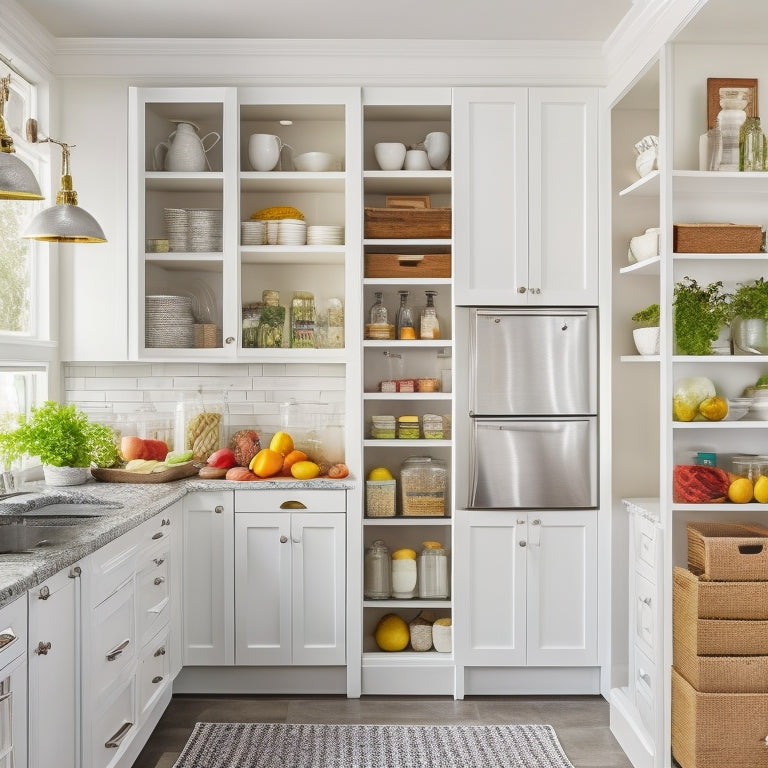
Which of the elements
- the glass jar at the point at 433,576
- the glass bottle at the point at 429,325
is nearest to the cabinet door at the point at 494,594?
the glass jar at the point at 433,576

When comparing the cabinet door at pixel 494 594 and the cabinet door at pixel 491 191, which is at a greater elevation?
the cabinet door at pixel 491 191

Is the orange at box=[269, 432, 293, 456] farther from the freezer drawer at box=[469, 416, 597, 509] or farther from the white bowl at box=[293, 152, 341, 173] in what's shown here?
the white bowl at box=[293, 152, 341, 173]

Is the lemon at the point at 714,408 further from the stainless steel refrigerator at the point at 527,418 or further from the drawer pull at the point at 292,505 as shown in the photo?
the drawer pull at the point at 292,505

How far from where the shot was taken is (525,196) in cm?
341

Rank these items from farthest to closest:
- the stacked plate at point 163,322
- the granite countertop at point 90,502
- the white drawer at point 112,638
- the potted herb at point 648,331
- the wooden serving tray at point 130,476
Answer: the stacked plate at point 163,322 → the wooden serving tray at point 130,476 → the potted herb at point 648,331 → the white drawer at point 112,638 → the granite countertop at point 90,502

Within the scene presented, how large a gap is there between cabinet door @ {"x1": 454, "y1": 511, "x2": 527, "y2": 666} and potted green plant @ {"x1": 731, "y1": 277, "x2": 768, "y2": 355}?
3.95 ft

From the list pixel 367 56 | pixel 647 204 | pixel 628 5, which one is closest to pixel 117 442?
pixel 367 56

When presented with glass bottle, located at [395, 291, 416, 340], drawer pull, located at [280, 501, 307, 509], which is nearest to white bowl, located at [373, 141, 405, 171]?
glass bottle, located at [395, 291, 416, 340]

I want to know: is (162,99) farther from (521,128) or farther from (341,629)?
(341,629)

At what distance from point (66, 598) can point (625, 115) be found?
299 centimetres

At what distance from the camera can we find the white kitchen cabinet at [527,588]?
11.2 ft

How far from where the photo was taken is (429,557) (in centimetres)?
354

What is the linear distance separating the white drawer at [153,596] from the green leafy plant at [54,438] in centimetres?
59

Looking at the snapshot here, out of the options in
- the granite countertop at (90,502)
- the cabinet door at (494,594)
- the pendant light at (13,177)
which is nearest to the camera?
the granite countertop at (90,502)
